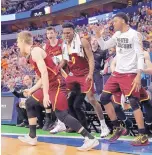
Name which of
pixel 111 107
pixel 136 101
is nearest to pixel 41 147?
pixel 111 107

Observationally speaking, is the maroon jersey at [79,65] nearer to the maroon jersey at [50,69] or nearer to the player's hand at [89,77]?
the player's hand at [89,77]

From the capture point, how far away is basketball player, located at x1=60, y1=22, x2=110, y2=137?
455 cm

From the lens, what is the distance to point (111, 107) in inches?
167

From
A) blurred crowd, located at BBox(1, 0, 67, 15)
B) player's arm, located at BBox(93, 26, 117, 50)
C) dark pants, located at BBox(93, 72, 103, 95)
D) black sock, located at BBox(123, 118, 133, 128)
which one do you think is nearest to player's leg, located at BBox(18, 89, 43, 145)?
player's arm, located at BBox(93, 26, 117, 50)

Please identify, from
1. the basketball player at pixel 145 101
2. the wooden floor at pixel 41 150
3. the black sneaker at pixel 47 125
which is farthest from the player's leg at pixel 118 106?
the black sneaker at pixel 47 125

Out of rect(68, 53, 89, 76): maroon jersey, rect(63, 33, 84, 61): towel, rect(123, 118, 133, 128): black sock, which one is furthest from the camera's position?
rect(123, 118, 133, 128): black sock

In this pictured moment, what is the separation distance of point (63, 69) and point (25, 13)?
2011 centimetres

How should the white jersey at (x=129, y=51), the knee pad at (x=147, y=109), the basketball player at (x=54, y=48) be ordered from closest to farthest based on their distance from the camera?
1. the white jersey at (x=129, y=51)
2. the knee pad at (x=147, y=109)
3. the basketball player at (x=54, y=48)

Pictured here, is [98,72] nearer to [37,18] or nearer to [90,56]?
[90,56]

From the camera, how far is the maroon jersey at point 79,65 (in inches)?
186

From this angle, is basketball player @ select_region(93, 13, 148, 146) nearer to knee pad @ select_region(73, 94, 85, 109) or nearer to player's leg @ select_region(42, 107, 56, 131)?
knee pad @ select_region(73, 94, 85, 109)

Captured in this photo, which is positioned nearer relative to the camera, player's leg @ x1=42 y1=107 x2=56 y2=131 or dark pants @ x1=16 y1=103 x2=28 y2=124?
player's leg @ x1=42 y1=107 x2=56 y2=131

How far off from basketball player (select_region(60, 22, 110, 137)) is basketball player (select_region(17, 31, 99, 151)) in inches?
17.5

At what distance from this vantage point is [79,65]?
4727mm
